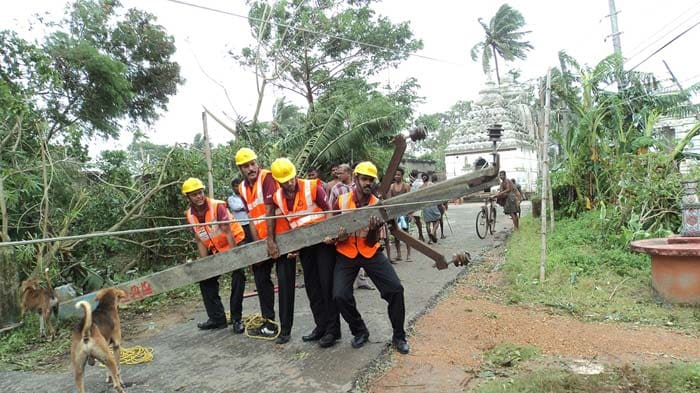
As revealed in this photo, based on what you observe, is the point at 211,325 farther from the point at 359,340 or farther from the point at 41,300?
the point at 359,340

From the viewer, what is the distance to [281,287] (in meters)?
4.56

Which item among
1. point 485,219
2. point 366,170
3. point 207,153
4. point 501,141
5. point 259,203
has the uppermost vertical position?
point 501,141

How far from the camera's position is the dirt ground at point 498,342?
3.83 meters

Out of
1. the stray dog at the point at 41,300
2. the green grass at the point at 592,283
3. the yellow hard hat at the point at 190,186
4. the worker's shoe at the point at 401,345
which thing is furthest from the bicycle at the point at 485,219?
the stray dog at the point at 41,300

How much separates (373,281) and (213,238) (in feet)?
6.01

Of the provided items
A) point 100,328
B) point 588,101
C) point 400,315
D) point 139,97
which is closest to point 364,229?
point 400,315

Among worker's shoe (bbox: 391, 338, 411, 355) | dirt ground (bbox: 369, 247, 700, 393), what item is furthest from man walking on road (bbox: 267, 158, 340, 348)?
dirt ground (bbox: 369, 247, 700, 393)

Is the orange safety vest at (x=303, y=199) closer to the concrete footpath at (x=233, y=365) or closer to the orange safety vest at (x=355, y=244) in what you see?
the orange safety vest at (x=355, y=244)

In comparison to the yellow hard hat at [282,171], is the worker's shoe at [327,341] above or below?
below

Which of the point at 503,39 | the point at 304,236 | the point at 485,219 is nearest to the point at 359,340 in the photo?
the point at 304,236

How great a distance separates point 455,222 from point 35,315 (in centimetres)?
1258

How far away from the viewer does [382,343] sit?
4.45m

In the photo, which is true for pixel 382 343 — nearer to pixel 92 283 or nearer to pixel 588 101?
pixel 92 283

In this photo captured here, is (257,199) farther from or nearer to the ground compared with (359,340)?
farther from the ground
